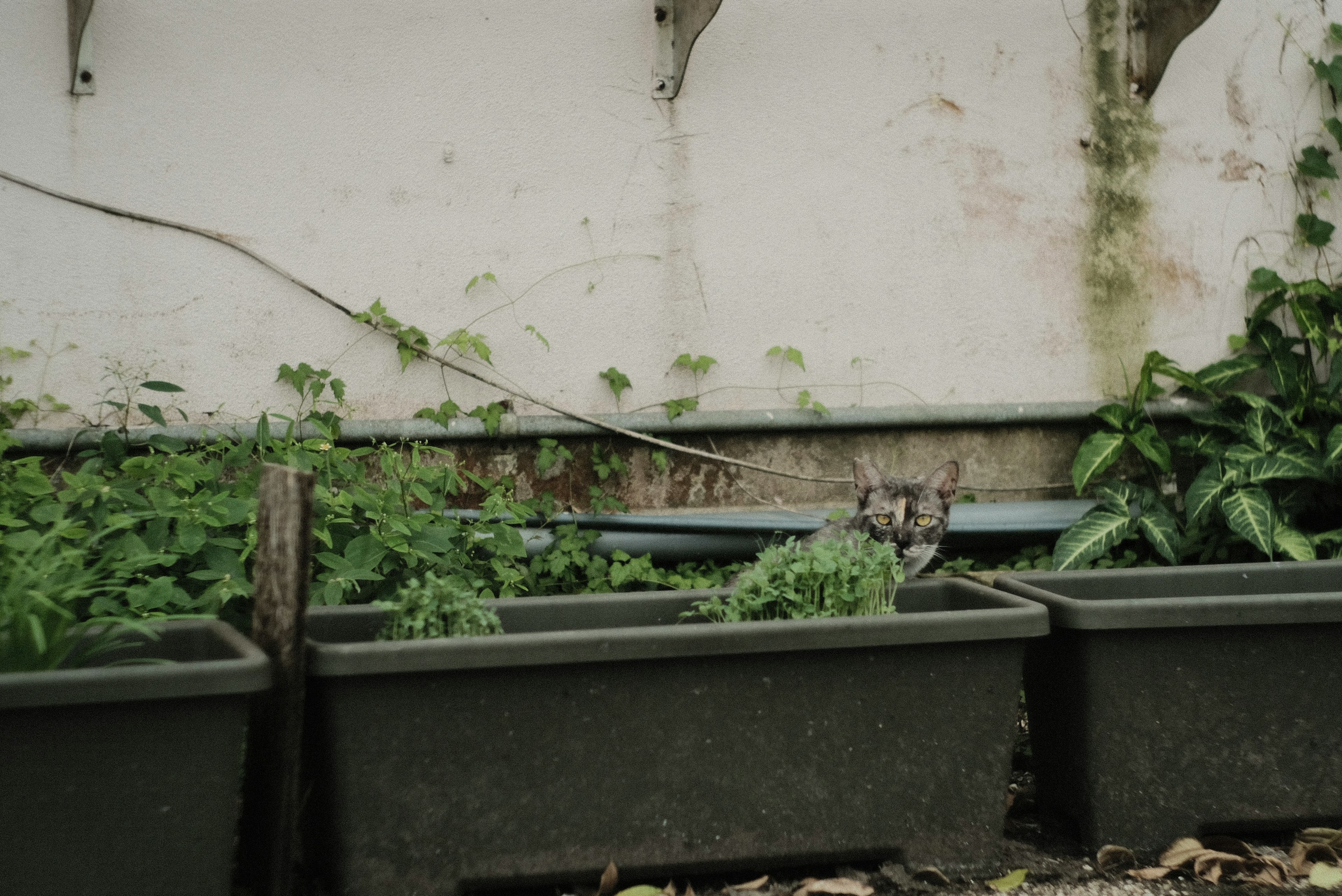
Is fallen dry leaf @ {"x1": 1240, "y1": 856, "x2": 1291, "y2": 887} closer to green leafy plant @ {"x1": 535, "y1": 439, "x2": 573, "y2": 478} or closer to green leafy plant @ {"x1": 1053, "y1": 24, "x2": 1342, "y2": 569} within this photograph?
green leafy plant @ {"x1": 1053, "y1": 24, "x2": 1342, "y2": 569}

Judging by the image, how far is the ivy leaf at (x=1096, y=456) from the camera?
10.2 feet

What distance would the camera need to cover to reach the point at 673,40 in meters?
3.12

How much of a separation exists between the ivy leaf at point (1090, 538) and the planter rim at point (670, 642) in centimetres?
119

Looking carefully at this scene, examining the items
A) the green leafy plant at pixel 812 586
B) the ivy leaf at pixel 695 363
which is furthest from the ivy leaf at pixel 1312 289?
the green leafy plant at pixel 812 586

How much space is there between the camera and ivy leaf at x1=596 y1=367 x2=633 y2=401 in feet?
10.2

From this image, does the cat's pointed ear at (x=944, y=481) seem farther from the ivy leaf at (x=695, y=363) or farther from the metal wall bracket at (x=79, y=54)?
the metal wall bracket at (x=79, y=54)

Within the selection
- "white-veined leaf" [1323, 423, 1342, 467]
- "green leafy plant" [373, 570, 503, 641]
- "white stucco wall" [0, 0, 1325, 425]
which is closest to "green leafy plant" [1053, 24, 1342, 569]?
"white-veined leaf" [1323, 423, 1342, 467]

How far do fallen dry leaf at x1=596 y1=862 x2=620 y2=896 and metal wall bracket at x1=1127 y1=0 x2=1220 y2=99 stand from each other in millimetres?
3031

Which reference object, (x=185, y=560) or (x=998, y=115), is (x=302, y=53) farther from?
(x=998, y=115)

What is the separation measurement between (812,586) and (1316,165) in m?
2.70

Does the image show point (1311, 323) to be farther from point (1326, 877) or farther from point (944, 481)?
point (1326, 877)

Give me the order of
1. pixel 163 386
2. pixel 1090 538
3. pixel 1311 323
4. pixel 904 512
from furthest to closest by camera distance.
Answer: pixel 1311 323 → pixel 1090 538 → pixel 904 512 → pixel 163 386

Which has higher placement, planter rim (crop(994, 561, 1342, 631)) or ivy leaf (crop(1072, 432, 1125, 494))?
ivy leaf (crop(1072, 432, 1125, 494))

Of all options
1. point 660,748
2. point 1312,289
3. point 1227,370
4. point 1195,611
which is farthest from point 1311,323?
point 660,748
